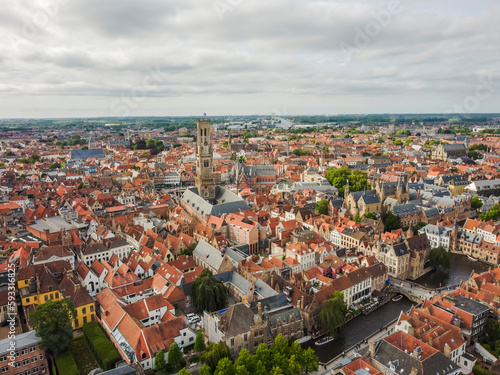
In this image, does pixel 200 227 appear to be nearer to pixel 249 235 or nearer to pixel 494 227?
pixel 249 235

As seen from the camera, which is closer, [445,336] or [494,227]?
[445,336]

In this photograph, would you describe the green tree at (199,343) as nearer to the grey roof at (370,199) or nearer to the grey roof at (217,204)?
the grey roof at (217,204)

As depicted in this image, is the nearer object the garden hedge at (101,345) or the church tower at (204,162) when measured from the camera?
the garden hedge at (101,345)

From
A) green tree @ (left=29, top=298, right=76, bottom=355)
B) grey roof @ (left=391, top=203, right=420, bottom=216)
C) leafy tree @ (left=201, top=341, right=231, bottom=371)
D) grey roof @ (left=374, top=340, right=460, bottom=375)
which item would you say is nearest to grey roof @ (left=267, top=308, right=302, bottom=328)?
leafy tree @ (left=201, top=341, right=231, bottom=371)

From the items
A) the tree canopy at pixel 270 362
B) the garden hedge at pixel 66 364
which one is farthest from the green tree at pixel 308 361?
the garden hedge at pixel 66 364

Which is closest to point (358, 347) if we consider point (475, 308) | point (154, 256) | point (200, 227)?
point (475, 308)

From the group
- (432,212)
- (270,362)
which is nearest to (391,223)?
(432,212)
